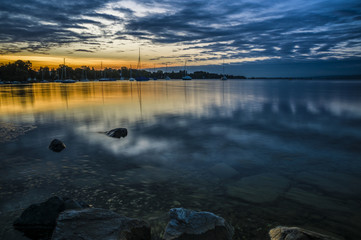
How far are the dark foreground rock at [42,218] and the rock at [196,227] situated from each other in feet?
8.45

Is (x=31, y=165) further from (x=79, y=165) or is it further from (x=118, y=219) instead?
(x=118, y=219)

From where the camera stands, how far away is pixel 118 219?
5.20 meters

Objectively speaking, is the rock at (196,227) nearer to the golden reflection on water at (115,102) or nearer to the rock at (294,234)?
the rock at (294,234)

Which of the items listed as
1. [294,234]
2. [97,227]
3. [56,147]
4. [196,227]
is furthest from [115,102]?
[294,234]

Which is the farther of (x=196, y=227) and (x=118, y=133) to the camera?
(x=118, y=133)

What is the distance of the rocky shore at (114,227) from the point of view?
477 cm

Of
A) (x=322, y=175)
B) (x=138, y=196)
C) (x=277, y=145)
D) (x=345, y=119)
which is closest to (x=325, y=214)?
(x=322, y=175)

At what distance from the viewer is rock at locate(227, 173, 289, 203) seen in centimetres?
720

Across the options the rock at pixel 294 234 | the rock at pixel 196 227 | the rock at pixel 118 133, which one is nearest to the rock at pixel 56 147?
the rock at pixel 118 133

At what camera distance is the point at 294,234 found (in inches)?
191

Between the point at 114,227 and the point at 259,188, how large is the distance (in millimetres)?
4898

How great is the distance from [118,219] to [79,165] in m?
5.53

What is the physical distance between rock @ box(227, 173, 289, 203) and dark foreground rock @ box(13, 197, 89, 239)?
4749 mm

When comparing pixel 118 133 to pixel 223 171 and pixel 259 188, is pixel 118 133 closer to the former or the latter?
pixel 223 171
